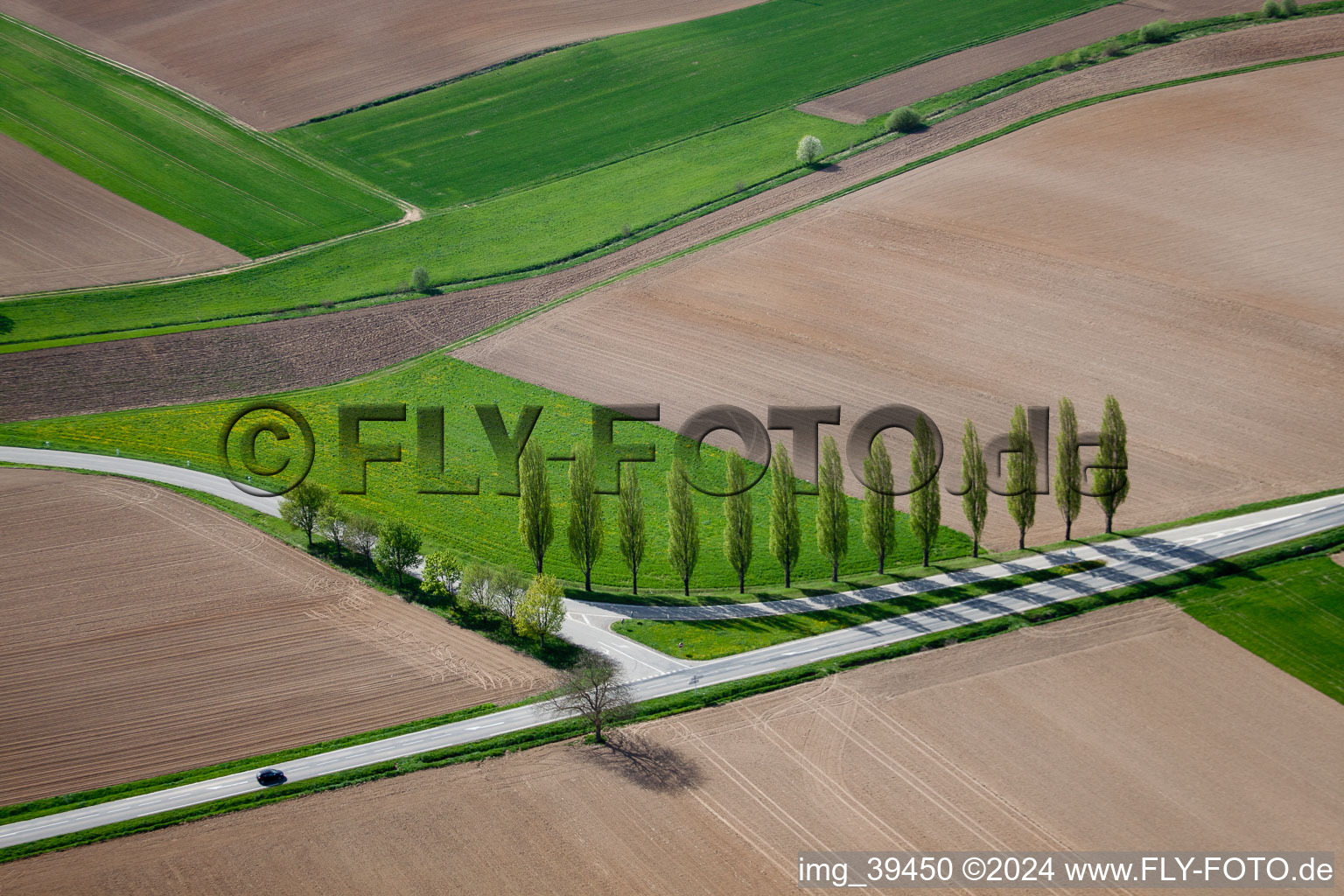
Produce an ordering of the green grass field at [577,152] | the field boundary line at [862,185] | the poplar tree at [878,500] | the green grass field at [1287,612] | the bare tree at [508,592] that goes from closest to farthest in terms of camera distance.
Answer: the green grass field at [1287,612] < the bare tree at [508,592] < the poplar tree at [878,500] < the field boundary line at [862,185] < the green grass field at [577,152]

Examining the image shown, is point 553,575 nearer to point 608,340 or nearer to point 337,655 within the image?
point 337,655

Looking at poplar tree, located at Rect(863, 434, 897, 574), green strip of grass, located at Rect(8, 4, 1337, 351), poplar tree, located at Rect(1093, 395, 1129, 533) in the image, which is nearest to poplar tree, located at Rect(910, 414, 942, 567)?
poplar tree, located at Rect(863, 434, 897, 574)

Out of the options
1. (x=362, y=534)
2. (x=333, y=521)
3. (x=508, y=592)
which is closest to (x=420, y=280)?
(x=333, y=521)

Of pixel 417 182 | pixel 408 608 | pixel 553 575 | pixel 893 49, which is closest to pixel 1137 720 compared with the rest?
pixel 553 575

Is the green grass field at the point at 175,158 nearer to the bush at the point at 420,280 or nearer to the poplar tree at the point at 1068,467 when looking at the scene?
the bush at the point at 420,280

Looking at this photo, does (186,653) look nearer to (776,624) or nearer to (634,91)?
(776,624)

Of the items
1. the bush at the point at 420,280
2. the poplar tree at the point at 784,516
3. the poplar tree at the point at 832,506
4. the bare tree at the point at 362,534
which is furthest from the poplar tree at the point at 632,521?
the bush at the point at 420,280
